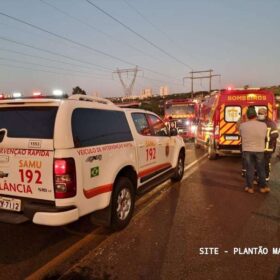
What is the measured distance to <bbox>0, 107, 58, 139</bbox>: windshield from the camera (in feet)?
12.7

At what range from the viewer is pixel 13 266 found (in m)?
3.76

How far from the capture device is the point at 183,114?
2127cm

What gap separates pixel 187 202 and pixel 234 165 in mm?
5114

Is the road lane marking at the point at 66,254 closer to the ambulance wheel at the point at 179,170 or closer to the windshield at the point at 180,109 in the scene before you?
the ambulance wheel at the point at 179,170

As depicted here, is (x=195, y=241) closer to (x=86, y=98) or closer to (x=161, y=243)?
(x=161, y=243)

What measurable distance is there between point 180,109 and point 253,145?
1468 cm

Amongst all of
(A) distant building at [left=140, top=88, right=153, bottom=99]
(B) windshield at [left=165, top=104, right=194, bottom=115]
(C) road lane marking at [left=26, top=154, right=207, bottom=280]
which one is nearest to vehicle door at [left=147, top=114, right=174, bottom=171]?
(C) road lane marking at [left=26, top=154, right=207, bottom=280]

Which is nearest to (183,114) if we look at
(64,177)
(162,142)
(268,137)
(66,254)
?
(268,137)

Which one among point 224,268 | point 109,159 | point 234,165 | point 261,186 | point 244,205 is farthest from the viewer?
point 234,165

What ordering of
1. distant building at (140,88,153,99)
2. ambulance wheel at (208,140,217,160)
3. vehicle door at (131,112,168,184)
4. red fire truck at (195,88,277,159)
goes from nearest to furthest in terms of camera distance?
1. vehicle door at (131,112,168,184)
2. red fire truck at (195,88,277,159)
3. ambulance wheel at (208,140,217,160)
4. distant building at (140,88,153,99)

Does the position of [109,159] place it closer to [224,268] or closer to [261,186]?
[224,268]

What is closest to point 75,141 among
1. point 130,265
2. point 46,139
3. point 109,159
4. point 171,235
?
point 46,139

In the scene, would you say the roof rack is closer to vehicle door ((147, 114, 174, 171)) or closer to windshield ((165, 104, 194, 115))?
vehicle door ((147, 114, 174, 171))

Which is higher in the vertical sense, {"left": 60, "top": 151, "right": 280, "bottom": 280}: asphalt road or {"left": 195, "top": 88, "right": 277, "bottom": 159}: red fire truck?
{"left": 195, "top": 88, "right": 277, "bottom": 159}: red fire truck
